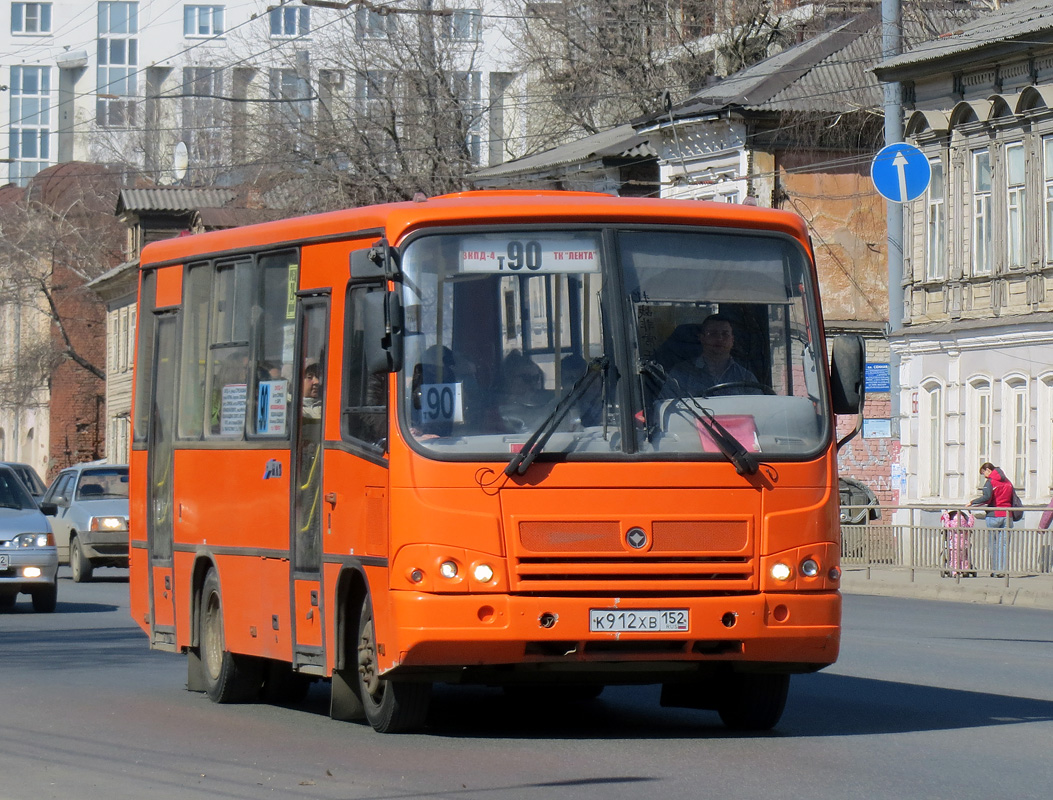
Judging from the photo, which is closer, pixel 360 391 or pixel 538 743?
pixel 538 743

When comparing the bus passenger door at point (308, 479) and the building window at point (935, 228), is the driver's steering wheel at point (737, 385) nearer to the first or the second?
the bus passenger door at point (308, 479)

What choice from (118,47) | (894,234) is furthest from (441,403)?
(118,47)

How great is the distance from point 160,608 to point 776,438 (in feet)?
17.2

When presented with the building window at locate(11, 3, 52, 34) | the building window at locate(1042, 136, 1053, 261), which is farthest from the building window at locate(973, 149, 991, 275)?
the building window at locate(11, 3, 52, 34)

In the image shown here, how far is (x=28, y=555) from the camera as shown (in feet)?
74.8

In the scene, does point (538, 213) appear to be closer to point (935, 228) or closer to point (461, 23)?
point (935, 228)

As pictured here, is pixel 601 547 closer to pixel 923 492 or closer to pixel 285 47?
pixel 923 492

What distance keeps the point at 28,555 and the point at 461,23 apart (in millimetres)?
36013

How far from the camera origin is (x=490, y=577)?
10.2 m

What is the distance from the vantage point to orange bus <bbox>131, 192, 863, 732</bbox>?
10.3 m

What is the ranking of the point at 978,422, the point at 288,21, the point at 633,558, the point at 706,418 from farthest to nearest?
the point at 288,21
the point at 978,422
the point at 706,418
the point at 633,558

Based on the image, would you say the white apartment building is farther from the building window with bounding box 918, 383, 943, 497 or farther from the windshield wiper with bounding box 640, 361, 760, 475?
the windshield wiper with bounding box 640, 361, 760, 475

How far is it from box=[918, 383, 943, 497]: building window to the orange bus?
95.5ft

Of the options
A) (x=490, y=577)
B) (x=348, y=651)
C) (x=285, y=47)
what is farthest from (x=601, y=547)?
(x=285, y=47)
